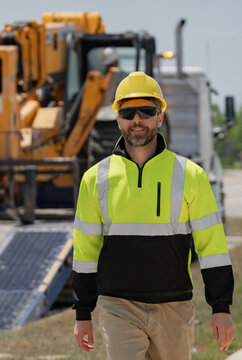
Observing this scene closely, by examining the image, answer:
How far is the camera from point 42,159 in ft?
36.0

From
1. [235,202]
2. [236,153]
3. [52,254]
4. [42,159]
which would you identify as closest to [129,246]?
[52,254]

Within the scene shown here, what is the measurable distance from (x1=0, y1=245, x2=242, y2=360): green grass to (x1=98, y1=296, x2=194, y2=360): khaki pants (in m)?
2.56

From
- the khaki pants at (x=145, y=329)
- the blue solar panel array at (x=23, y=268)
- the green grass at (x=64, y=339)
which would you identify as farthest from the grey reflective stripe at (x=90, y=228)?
the blue solar panel array at (x=23, y=268)

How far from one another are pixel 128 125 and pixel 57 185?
810cm

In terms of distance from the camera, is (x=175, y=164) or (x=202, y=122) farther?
(x=202, y=122)

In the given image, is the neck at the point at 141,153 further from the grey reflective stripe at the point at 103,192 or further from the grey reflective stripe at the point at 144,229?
the grey reflective stripe at the point at 144,229

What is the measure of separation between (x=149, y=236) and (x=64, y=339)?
380 cm

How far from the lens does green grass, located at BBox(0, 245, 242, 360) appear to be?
249 inches

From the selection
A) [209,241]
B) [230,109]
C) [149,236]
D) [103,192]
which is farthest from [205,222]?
[230,109]

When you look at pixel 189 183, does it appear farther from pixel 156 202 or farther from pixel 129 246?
pixel 129 246

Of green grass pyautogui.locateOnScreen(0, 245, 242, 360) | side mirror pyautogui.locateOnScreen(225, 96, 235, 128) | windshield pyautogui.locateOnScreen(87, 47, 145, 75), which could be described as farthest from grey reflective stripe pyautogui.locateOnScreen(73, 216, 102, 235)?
side mirror pyautogui.locateOnScreen(225, 96, 235, 128)

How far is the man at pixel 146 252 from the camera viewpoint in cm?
352

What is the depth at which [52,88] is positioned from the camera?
12656 millimetres

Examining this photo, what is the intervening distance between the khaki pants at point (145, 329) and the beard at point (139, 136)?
754mm
